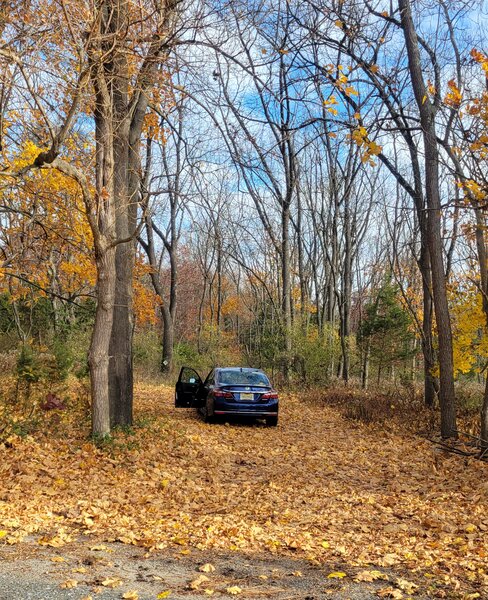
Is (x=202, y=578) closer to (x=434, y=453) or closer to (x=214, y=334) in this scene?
(x=434, y=453)

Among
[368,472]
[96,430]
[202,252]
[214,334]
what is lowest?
[368,472]

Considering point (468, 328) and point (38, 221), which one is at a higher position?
point (38, 221)

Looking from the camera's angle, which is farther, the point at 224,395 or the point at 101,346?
the point at 224,395

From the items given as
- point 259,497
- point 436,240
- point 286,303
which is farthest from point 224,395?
point 286,303

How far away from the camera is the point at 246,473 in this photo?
869 cm

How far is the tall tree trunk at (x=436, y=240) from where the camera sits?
11.0 meters

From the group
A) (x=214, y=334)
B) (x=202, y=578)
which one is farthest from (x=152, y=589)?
(x=214, y=334)

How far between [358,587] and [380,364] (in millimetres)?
19010

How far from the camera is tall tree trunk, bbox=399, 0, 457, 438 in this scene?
11.0 m

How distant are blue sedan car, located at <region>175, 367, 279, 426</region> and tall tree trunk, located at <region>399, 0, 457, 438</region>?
4044 mm

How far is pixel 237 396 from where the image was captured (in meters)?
12.9

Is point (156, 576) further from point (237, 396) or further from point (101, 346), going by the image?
point (237, 396)

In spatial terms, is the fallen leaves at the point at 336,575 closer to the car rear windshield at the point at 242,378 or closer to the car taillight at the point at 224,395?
the car taillight at the point at 224,395

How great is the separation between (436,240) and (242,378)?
18.7 ft
